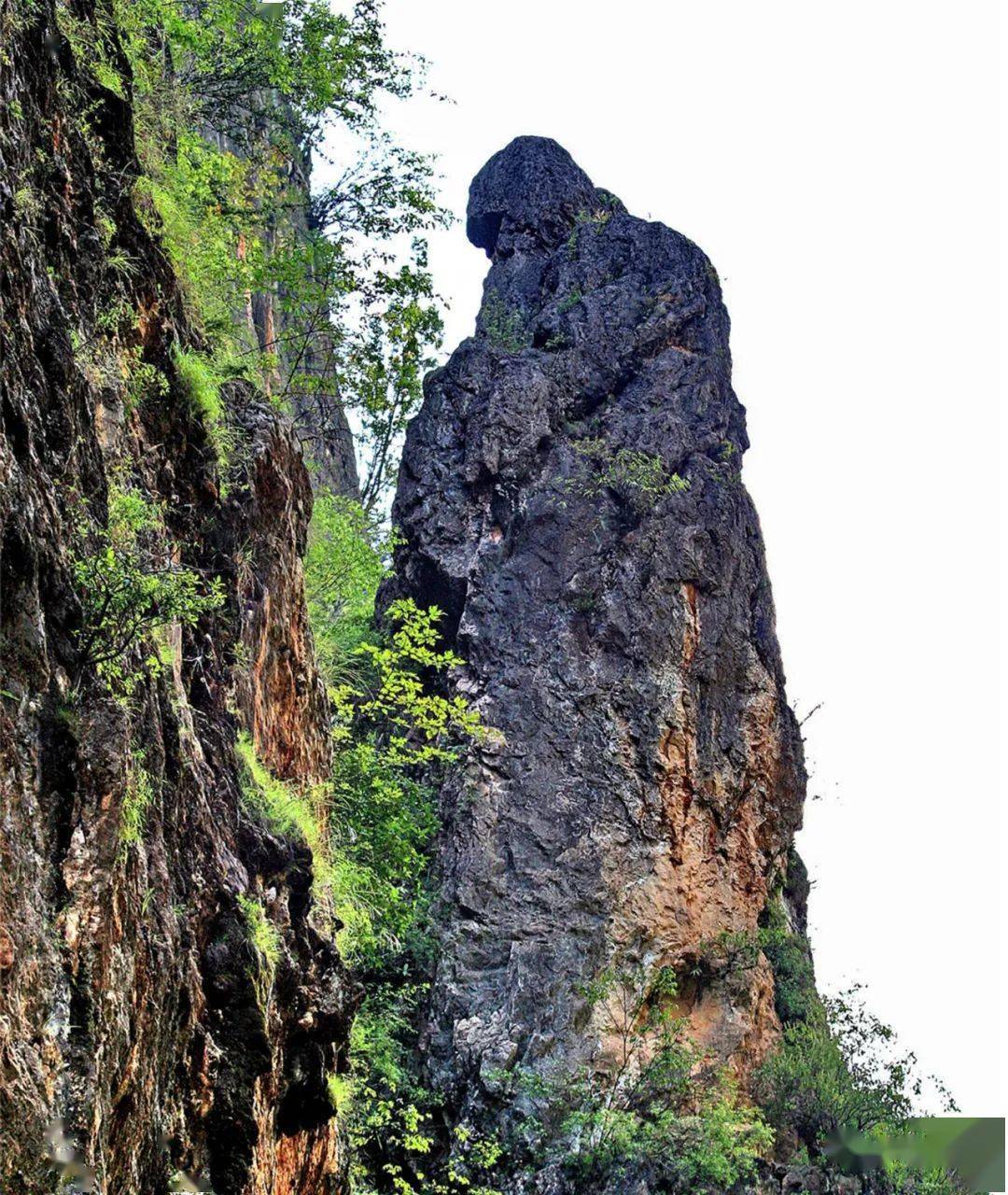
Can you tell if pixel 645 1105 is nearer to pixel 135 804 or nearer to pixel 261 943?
pixel 261 943

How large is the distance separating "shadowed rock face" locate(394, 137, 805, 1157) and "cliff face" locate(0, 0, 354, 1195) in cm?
859

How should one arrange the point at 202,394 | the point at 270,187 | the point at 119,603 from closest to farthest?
1. the point at 119,603
2. the point at 202,394
3. the point at 270,187

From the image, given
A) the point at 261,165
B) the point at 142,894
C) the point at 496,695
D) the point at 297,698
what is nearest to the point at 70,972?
the point at 142,894

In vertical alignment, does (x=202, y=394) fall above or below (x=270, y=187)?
below

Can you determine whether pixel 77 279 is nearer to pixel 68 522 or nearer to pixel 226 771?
pixel 68 522

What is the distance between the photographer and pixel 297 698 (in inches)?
552

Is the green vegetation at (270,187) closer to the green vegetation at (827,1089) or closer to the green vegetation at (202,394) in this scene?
the green vegetation at (202,394)

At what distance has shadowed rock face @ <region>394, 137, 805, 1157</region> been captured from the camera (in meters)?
21.6

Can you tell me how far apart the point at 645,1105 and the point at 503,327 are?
1733 centimetres

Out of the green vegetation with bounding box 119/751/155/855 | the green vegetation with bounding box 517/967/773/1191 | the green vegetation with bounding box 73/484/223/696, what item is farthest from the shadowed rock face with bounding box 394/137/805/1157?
the green vegetation with bounding box 73/484/223/696

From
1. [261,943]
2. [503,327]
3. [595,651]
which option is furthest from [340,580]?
[261,943]

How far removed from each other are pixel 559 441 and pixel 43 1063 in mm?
21967

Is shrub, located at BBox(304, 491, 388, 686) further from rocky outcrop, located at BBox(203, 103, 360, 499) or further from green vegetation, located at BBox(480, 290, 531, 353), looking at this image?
green vegetation, located at BBox(480, 290, 531, 353)

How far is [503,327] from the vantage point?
29766 mm
